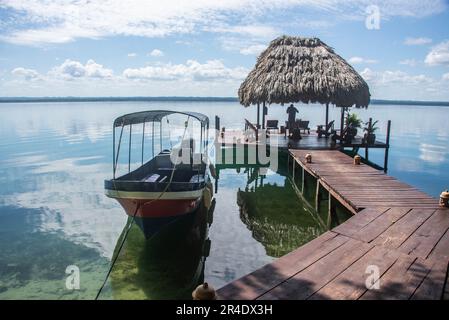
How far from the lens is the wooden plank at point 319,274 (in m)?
4.16

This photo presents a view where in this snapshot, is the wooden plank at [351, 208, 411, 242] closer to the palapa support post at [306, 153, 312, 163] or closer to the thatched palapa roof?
the palapa support post at [306, 153, 312, 163]

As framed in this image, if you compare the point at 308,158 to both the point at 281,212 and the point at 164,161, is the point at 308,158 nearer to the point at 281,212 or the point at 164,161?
the point at 281,212

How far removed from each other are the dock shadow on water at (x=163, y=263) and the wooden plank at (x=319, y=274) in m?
3.01

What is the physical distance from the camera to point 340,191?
8906 millimetres

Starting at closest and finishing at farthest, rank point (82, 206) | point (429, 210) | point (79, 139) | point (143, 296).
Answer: point (143, 296), point (429, 210), point (82, 206), point (79, 139)

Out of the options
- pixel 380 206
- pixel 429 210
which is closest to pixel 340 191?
pixel 380 206

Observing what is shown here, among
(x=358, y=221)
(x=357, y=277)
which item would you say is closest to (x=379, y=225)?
(x=358, y=221)

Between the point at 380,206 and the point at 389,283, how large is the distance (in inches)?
139

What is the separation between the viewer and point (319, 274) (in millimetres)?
4605

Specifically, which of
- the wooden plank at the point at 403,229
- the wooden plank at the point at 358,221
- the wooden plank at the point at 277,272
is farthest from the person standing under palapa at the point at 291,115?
the wooden plank at the point at 277,272

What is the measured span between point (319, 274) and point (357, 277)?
0.47m

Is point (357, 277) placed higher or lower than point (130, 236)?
higher

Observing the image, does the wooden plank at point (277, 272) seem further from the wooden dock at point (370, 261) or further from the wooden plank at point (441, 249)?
the wooden plank at point (441, 249)

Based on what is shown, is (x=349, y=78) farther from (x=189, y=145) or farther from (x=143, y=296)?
(x=143, y=296)
